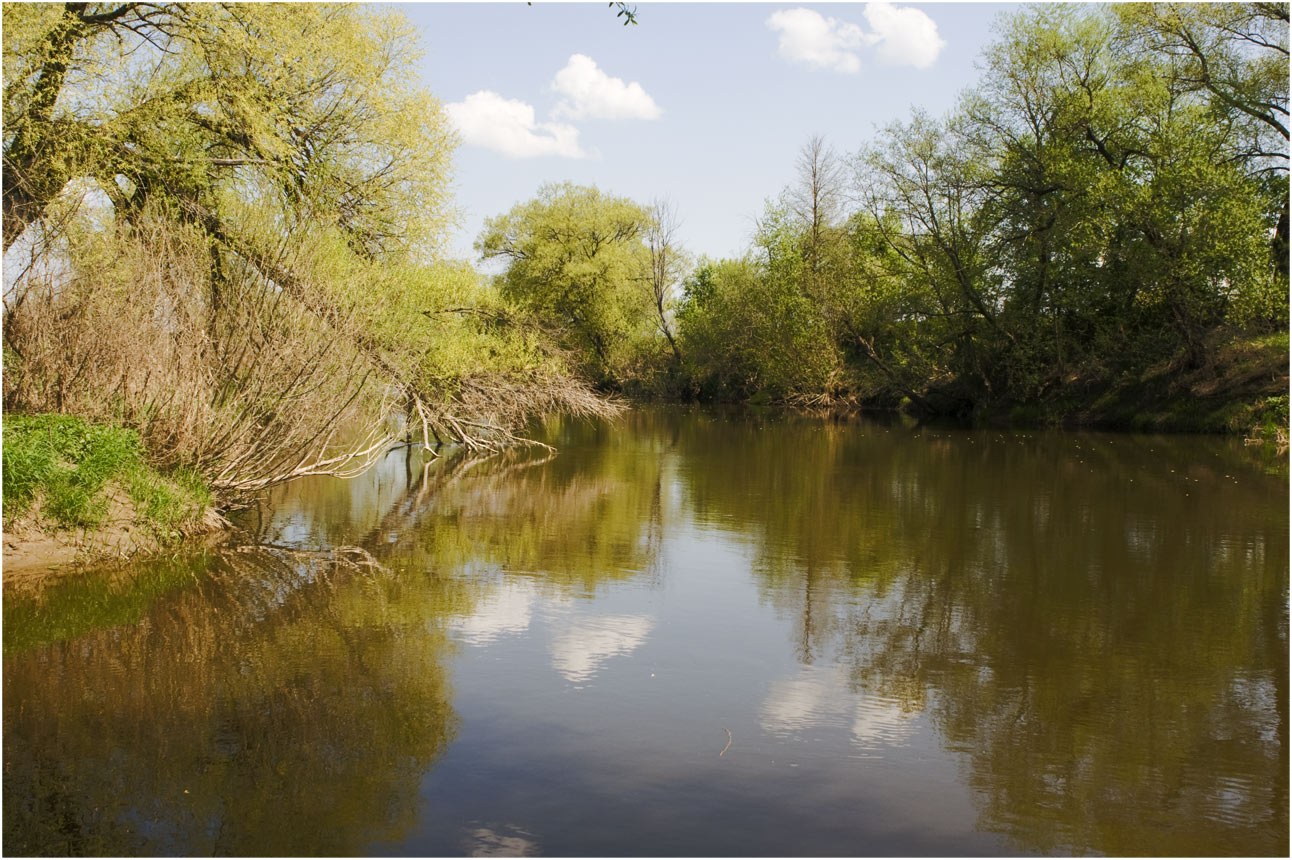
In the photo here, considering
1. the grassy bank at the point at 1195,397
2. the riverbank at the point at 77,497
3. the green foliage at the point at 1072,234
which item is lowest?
the riverbank at the point at 77,497

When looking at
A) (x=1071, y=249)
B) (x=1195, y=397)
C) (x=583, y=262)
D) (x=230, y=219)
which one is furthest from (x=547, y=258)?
(x=230, y=219)

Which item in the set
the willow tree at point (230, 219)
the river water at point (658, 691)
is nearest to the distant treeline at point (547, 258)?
the willow tree at point (230, 219)

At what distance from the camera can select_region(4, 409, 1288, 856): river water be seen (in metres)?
5.06

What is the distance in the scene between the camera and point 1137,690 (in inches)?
280

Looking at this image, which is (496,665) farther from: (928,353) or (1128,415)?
(928,353)

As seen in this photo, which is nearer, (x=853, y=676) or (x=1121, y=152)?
(x=853, y=676)

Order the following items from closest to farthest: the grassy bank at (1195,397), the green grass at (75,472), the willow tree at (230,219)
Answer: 1. the green grass at (75,472)
2. the willow tree at (230,219)
3. the grassy bank at (1195,397)

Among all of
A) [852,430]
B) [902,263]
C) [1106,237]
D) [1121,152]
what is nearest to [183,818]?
[852,430]

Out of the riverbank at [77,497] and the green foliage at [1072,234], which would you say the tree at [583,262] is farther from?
the riverbank at [77,497]

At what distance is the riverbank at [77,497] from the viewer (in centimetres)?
959

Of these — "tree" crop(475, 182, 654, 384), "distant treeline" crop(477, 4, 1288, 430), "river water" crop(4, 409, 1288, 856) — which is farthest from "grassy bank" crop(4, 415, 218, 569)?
"tree" crop(475, 182, 654, 384)

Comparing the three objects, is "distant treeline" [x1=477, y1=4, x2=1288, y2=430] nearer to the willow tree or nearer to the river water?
the willow tree

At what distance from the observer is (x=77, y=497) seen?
9.95 m

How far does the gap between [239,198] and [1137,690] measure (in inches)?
533
